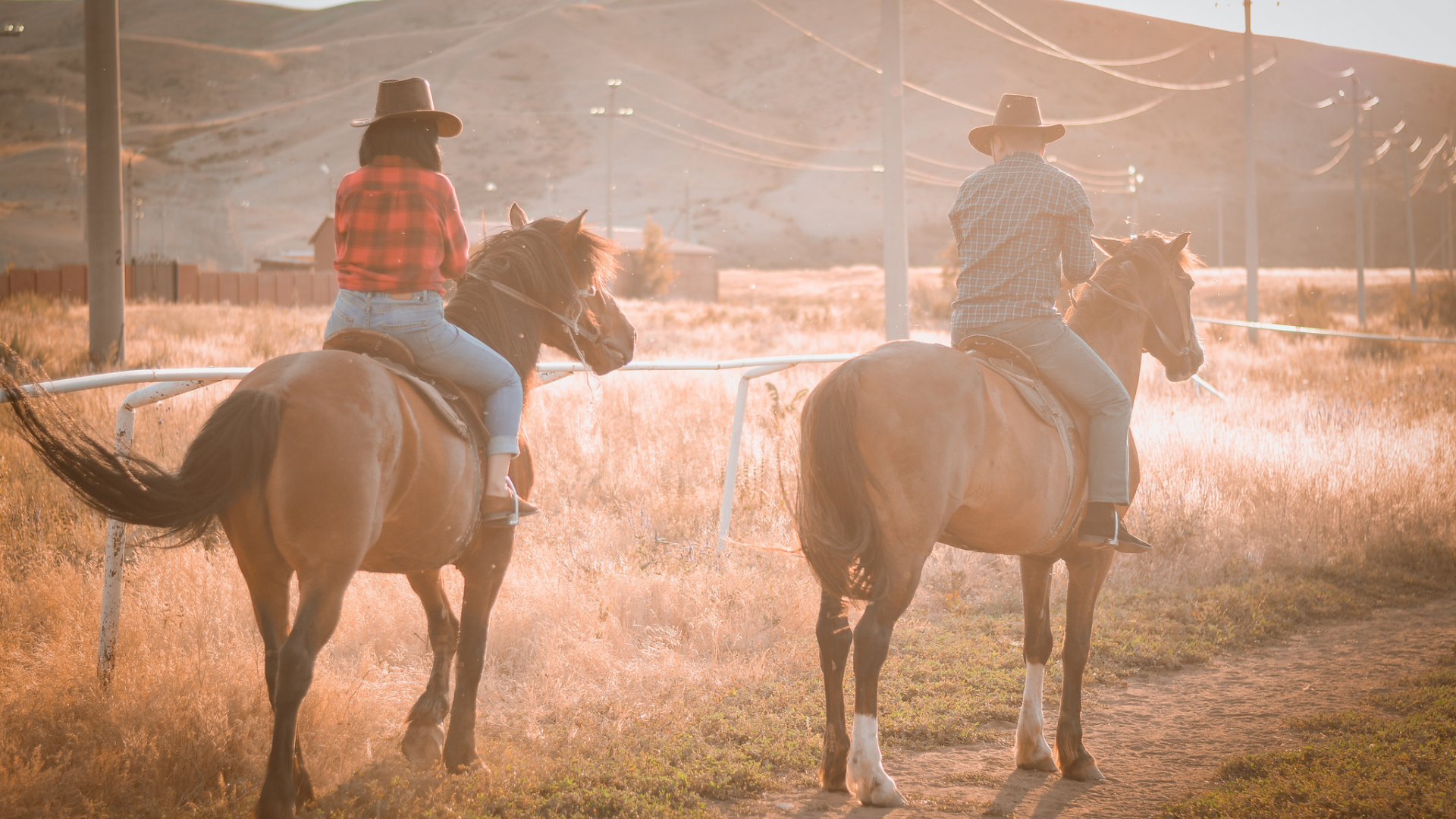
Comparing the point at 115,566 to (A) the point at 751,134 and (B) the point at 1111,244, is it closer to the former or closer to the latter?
(B) the point at 1111,244

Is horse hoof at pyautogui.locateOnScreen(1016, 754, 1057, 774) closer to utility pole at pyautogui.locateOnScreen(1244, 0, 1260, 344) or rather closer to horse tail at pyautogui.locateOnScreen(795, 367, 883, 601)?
horse tail at pyautogui.locateOnScreen(795, 367, 883, 601)

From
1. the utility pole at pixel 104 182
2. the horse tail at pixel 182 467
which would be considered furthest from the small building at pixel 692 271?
the horse tail at pixel 182 467

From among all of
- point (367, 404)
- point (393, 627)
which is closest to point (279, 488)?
point (367, 404)

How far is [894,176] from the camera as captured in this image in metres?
9.09

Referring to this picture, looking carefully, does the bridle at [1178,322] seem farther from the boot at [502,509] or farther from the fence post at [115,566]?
the fence post at [115,566]

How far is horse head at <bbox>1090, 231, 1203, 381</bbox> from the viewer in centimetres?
501

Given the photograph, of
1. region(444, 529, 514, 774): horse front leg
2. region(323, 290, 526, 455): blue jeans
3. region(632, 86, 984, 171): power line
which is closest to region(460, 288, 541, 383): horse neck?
region(323, 290, 526, 455): blue jeans

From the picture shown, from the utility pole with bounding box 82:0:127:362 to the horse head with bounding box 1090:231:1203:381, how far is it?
1027 centimetres

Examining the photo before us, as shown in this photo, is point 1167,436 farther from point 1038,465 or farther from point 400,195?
point 400,195

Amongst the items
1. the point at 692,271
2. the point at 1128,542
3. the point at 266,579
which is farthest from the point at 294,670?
the point at 692,271

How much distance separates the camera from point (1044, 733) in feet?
15.8

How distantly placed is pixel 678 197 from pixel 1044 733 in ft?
392

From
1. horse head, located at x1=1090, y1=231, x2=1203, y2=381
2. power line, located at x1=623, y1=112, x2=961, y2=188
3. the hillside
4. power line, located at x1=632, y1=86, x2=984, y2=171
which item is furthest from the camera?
power line, located at x1=623, y1=112, x2=961, y2=188

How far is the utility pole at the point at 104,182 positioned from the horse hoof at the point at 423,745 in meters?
8.69
